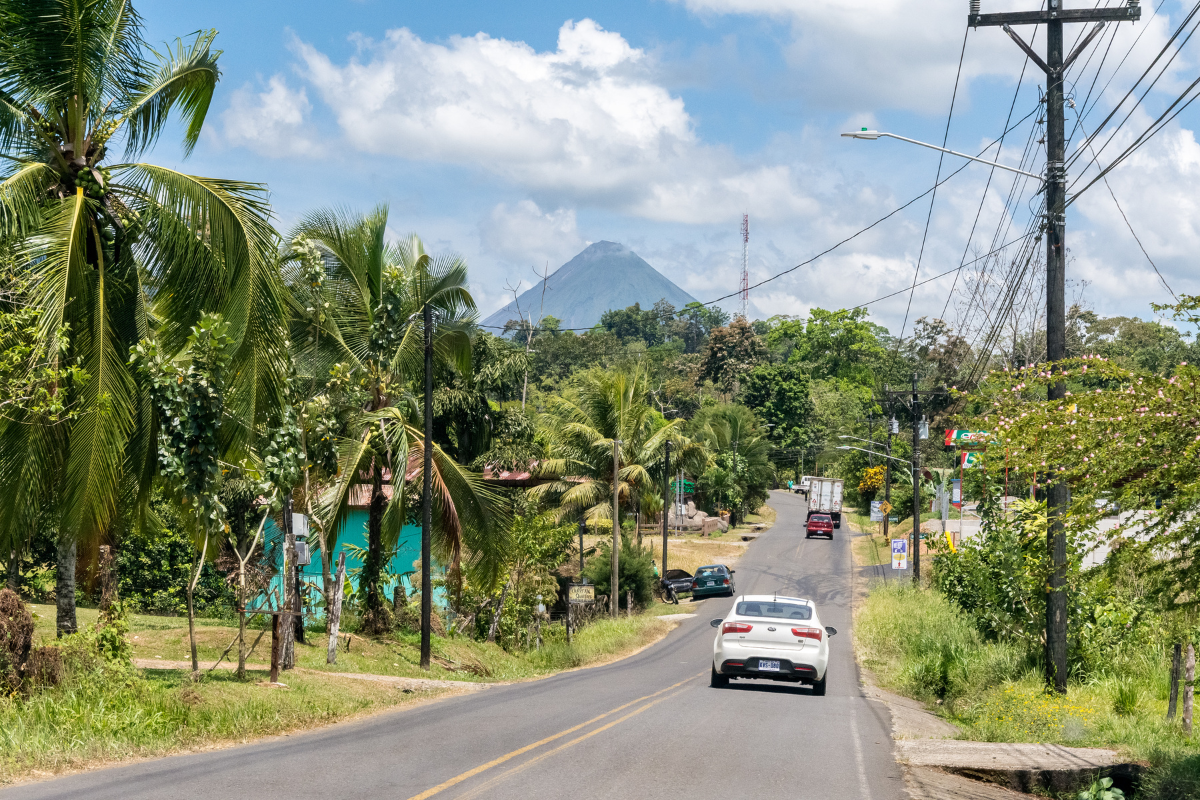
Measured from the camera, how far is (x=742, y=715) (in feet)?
46.0

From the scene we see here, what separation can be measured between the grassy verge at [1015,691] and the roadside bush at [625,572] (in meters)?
14.1

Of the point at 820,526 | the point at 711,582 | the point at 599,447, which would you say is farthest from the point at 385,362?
the point at 820,526

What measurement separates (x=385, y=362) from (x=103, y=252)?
9047 mm

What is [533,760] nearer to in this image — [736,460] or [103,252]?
[103,252]

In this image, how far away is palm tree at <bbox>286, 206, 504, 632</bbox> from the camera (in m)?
22.0

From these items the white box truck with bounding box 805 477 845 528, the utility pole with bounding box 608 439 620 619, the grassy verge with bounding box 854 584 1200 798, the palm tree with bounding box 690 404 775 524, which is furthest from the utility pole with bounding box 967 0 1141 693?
the white box truck with bounding box 805 477 845 528

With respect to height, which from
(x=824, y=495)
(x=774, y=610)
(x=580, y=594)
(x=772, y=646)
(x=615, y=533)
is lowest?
(x=580, y=594)

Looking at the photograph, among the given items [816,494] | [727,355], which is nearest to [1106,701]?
[816,494]

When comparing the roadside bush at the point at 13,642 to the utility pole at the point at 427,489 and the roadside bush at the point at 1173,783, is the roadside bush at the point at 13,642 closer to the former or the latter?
the utility pole at the point at 427,489

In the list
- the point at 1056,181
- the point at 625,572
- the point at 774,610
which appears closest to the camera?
the point at 1056,181

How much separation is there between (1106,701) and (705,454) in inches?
1334

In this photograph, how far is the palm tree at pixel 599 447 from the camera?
1678 inches

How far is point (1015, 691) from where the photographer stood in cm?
1553

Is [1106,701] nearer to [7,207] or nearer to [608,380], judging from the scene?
[7,207]
